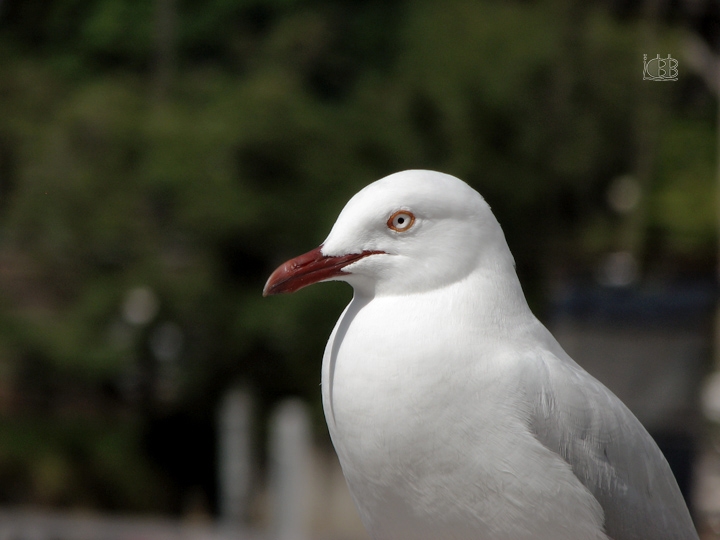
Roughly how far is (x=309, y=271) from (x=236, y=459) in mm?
7104

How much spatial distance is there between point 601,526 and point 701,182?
8.98 m

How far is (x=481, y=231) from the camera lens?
1.45 meters

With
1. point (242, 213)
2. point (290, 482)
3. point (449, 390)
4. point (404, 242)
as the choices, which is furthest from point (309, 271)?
point (242, 213)

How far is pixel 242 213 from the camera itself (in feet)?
26.9

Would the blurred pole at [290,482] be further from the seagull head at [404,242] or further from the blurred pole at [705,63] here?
the seagull head at [404,242]

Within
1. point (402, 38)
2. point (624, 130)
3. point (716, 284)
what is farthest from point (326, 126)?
point (716, 284)

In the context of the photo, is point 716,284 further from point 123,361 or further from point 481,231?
point 481,231

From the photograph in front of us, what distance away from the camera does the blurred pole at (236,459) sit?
824cm

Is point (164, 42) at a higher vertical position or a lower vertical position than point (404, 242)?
higher

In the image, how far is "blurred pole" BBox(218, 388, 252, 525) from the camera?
324 inches

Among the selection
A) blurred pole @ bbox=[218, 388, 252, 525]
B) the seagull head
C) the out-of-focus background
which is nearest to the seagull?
the seagull head

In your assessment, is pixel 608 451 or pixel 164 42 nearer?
pixel 608 451

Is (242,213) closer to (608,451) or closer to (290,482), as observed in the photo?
(290,482)

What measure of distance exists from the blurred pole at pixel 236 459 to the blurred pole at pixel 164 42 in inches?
Result: 126
